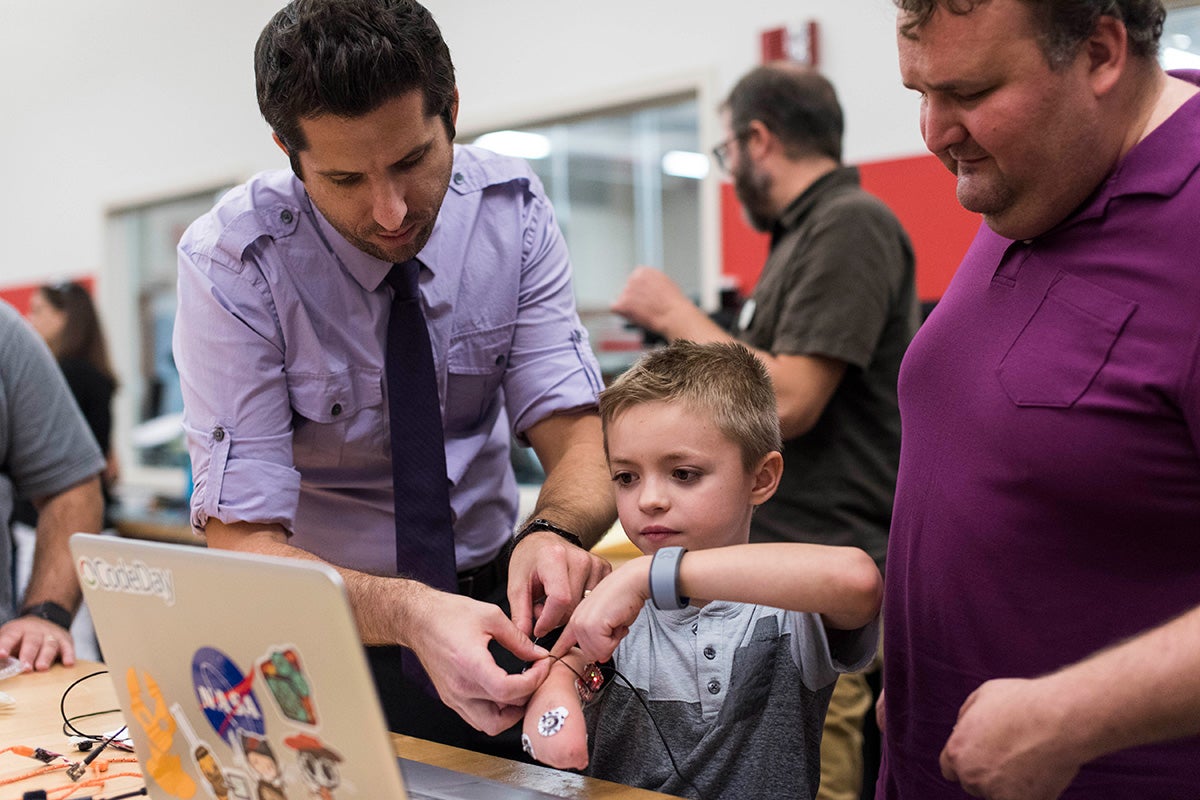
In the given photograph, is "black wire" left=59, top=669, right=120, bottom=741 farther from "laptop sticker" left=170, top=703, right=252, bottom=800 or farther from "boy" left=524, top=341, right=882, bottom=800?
"boy" left=524, top=341, right=882, bottom=800

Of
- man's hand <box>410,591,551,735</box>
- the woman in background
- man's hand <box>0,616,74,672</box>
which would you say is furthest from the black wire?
the woman in background

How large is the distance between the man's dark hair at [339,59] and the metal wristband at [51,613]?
3.40 ft

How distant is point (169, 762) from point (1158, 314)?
987 millimetres

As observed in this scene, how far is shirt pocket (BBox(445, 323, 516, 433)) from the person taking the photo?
5.71 feet

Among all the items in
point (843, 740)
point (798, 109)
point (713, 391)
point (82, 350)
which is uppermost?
point (798, 109)

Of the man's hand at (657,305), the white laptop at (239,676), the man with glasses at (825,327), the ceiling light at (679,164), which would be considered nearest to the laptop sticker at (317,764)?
the white laptop at (239,676)

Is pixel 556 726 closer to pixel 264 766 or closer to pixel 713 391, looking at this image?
pixel 264 766

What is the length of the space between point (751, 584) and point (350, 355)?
75cm

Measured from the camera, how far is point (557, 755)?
1.14 m

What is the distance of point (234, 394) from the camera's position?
5.09 ft

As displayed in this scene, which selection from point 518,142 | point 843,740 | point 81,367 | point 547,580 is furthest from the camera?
point 518,142

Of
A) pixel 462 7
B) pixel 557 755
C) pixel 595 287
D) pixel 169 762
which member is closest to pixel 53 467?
pixel 169 762

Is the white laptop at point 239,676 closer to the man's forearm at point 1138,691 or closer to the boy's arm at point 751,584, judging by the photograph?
the boy's arm at point 751,584

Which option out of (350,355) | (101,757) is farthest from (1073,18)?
(101,757)
